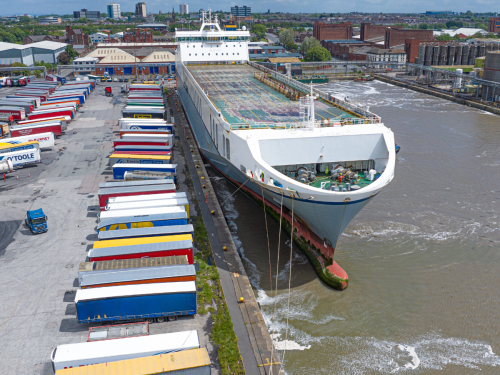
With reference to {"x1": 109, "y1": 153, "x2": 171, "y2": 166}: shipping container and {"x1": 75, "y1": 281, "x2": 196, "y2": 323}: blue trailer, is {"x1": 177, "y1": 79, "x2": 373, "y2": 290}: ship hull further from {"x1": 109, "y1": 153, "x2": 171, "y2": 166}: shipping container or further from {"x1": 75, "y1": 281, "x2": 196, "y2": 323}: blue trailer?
{"x1": 109, "y1": 153, "x2": 171, "y2": 166}: shipping container

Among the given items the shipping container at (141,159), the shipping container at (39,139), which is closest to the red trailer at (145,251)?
the shipping container at (141,159)

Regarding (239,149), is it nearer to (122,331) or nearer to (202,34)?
(122,331)

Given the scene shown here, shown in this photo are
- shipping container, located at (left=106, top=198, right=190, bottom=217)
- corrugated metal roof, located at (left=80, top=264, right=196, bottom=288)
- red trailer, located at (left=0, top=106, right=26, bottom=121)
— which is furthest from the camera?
red trailer, located at (left=0, top=106, right=26, bottom=121)

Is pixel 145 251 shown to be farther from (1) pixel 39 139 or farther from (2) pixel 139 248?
(1) pixel 39 139

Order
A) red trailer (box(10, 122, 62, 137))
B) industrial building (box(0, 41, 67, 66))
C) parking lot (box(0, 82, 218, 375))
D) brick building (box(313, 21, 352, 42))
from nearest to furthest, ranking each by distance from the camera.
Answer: parking lot (box(0, 82, 218, 375)) → red trailer (box(10, 122, 62, 137)) → industrial building (box(0, 41, 67, 66)) → brick building (box(313, 21, 352, 42))

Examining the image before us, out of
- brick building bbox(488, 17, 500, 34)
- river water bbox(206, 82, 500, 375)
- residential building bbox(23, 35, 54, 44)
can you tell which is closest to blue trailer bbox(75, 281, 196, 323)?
river water bbox(206, 82, 500, 375)

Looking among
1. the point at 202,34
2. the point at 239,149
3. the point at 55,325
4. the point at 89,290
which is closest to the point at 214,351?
the point at 89,290
